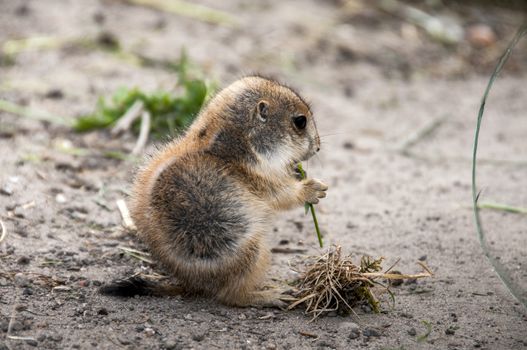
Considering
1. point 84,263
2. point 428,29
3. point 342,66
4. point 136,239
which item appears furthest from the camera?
point 428,29

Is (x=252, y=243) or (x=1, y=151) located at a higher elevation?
(x=252, y=243)

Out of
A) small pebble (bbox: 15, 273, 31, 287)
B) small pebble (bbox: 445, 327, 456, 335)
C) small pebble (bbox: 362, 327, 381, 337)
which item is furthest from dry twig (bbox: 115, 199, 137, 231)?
small pebble (bbox: 445, 327, 456, 335)

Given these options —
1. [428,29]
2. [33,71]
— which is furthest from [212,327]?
[428,29]

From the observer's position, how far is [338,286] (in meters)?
4.34

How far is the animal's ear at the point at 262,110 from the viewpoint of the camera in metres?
4.74

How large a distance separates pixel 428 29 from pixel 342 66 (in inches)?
72.1

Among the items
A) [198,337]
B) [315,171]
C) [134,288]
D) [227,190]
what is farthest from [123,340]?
[315,171]

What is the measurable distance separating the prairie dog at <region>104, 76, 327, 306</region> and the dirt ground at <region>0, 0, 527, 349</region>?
0.26 metres

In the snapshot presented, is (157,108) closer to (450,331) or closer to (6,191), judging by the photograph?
(6,191)

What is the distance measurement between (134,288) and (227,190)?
77cm

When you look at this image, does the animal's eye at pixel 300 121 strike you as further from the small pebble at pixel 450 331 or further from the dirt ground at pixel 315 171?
the small pebble at pixel 450 331

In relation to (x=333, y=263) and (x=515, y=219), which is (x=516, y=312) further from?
(x=515, y=219)

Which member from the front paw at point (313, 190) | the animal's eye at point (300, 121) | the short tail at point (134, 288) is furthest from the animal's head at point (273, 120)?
the short tail at point (134, 288)

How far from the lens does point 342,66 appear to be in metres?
9.65
